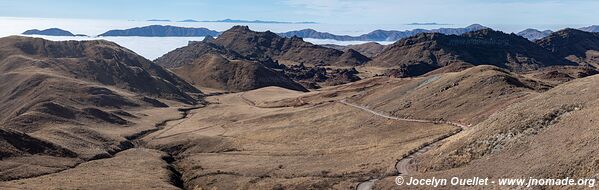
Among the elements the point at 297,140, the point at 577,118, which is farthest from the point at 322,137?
the point at 577,118

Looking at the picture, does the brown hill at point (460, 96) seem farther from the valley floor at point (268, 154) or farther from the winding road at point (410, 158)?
the valley floor at point (268, 154)

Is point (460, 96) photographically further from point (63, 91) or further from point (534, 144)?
point (63, 91)

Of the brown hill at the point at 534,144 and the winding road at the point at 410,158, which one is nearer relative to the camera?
the brown hill at the point at 534,144

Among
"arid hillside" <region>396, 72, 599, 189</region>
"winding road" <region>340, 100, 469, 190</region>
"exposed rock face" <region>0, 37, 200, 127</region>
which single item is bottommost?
"exposed rock face" <region>0, 37, 200, 127</region>

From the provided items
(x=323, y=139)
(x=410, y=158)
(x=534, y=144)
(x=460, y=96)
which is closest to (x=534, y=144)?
(x=534, y=144)

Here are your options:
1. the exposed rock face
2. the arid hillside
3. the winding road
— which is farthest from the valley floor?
the exposed rock face

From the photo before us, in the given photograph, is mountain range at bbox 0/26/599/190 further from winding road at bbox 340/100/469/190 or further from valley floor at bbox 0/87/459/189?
valley floor at bbox 0/87/459/189

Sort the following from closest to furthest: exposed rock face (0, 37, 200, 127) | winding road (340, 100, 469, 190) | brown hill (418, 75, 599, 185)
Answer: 1. brown hill (418, 75, 599, 185)
2. winding road (340, 100, 469, 190)
3. exposed rock face (0, 37, 200, 127)

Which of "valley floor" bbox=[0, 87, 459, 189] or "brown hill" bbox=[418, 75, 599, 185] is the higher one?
"brown hill" bbox=[418, 75, 599, 185]
